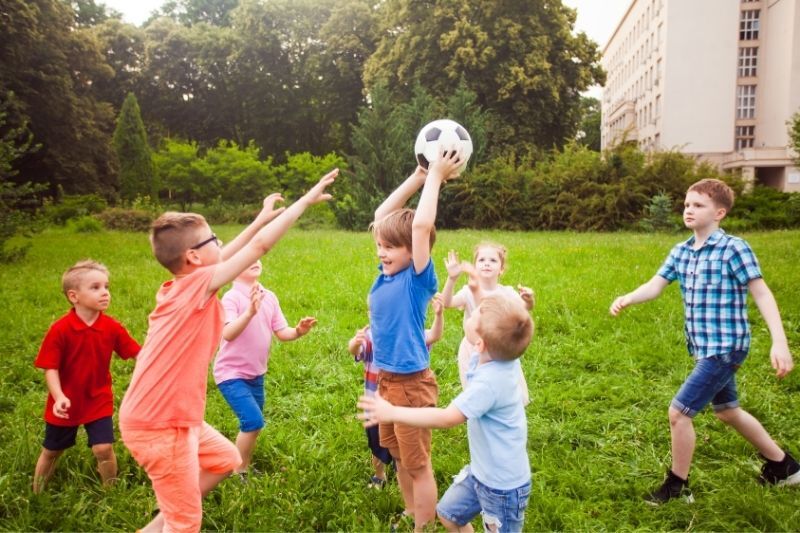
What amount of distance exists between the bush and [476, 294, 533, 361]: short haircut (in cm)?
2210

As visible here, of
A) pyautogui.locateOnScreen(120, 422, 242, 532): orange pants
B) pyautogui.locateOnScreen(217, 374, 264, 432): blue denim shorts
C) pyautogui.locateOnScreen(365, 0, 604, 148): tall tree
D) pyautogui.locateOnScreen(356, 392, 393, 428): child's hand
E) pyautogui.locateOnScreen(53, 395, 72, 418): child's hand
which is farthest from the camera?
pyautogui.locateOnScreen(365, 0, 604, 148): tall tree

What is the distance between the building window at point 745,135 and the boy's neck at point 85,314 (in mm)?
50305

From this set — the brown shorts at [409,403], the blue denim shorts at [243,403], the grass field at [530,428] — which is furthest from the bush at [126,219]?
the brown shorts at [409,403]

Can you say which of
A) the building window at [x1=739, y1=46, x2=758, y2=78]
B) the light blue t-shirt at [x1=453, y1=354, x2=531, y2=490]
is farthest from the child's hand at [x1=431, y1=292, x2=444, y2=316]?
the building window at [x1=739, y1=46, x2=758, y2=78]

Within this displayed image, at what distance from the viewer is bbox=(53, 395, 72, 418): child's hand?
338 centimetres

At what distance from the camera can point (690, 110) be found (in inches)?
1772

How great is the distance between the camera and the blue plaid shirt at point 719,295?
3607mm

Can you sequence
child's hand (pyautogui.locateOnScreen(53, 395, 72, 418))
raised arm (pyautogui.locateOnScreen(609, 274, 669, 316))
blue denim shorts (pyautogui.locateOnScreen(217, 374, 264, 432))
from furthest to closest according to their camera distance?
raised arm (pyautogui.locateOnScreen(609, 274, 669, 316))
blue denim shorts (pyautogui.locateOnScreen(217, 374, 264, 432))
child's hand (pyautogui.locateOnScreen(53, 395, 72, 418))

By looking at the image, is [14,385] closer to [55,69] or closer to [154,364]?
[154,364]

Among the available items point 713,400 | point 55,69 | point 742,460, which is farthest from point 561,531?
point 55,69

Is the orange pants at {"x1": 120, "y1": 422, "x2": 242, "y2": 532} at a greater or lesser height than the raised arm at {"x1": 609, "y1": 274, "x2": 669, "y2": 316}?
lesser

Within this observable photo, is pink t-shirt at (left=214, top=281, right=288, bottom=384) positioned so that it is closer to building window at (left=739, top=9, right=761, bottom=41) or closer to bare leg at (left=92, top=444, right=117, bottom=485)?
bare leg at (left=92, top=444, right=117, bottom=485)

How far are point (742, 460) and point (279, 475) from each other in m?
3.40

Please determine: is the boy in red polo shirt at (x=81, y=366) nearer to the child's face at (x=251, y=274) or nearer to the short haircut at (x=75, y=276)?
the short haircut at (x=75, y=276)
